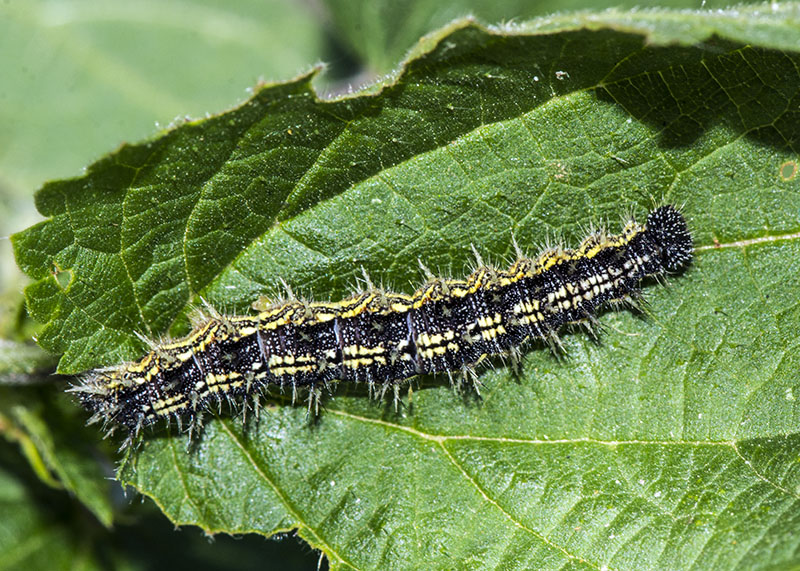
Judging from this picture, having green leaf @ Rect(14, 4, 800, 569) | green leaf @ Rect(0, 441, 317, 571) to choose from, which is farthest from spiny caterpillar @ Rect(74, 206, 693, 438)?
green leaf @ Rect(0, 441, 317, 571)

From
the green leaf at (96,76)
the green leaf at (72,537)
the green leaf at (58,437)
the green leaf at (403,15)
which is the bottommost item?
the green leaf at (72,537)

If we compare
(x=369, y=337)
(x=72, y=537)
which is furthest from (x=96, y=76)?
(x=369, y=337)

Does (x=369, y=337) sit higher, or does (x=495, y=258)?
(x=495, y=258)

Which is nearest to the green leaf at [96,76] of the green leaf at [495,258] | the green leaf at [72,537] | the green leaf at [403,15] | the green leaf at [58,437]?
the green leaf at [403,15]

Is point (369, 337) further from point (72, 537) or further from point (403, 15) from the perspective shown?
point (72, 537)

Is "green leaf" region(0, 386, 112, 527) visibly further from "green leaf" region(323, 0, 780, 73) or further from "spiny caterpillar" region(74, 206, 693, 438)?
"green leaf" region(323, 0, 780, 73)

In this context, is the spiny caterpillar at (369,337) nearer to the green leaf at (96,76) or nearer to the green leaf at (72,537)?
the green leaf at (72,537)
